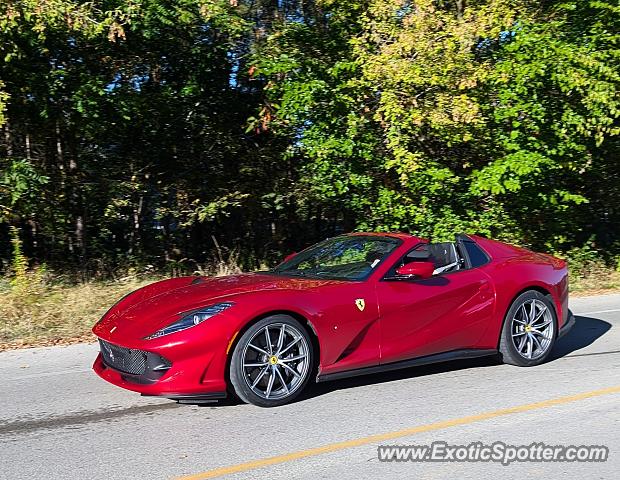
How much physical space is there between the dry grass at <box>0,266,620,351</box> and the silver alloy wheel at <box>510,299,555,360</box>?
5.17m

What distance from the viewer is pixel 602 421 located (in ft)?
18.0

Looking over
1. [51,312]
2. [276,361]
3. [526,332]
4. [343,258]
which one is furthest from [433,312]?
[51,312]

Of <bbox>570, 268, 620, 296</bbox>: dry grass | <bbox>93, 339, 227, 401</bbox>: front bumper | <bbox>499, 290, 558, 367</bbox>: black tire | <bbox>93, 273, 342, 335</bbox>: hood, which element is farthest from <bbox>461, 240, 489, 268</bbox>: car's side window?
<bbox>570, 268, 620, 296</bbox>: dry grass

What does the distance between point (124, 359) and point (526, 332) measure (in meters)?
4.04

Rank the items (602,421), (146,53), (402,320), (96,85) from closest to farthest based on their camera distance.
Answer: (602,421) < (402,320) < (96,85) < (146,53)

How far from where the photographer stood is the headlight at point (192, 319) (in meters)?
5.53

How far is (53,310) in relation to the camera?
10.1 meters


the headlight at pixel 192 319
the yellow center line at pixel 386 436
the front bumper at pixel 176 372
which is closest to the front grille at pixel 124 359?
the front bumper at pixel 176 372

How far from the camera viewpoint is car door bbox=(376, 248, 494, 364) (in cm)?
631

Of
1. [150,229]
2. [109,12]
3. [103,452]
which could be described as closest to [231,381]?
[103,452]

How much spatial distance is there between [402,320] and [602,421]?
179 centimetres

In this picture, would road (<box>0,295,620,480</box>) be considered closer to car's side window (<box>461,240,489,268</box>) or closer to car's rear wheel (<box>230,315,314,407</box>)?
car's rear wheel (<box>230,315,314,407</box>)

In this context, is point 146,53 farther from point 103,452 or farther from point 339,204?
point 103,452

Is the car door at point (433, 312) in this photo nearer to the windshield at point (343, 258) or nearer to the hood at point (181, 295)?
the windshield at point (343, 258)
